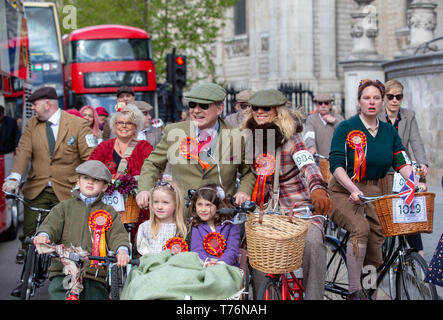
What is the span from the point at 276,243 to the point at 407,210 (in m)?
1.42

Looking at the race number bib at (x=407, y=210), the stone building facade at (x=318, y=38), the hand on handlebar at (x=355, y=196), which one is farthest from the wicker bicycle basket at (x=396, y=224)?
the stone building facade at (x=318, y=38)

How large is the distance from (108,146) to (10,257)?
3550 mm

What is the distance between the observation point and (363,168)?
6.11 m

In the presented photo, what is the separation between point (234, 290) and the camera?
14.6 ft

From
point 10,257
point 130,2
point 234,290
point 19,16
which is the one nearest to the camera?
point 234,290

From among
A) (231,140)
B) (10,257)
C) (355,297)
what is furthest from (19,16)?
(355,297)

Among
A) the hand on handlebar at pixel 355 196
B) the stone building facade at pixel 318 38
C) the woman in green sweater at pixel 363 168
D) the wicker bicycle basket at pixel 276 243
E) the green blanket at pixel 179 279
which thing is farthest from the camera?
the stone building facade at pixel 318 38

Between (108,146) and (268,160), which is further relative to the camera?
(108,146)

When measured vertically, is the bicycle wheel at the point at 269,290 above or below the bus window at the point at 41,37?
below

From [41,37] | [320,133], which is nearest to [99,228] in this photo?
[320,133]

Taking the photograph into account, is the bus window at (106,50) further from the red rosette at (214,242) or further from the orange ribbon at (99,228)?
A: the red rosette at (214,242)

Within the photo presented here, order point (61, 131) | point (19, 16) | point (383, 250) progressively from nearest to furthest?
point (383, 250), point (61, 131), point (19, 16)

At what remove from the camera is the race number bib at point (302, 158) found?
543cm

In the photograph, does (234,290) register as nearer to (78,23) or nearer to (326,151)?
(326,151)
